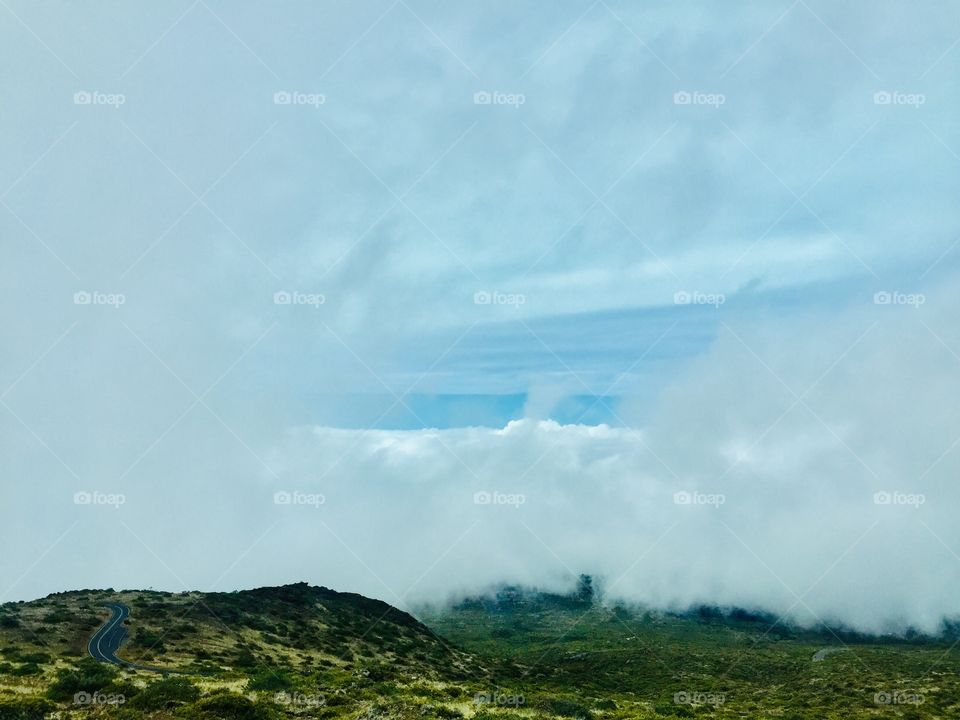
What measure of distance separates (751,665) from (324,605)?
10294 centimetres

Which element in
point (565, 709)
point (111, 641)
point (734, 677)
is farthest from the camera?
point (734, 677)

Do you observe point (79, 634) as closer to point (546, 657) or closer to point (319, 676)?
point (319, 676)

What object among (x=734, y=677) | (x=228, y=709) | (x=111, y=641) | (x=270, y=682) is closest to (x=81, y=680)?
(x=228, y=709)

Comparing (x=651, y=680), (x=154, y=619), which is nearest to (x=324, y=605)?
(x=154, y=619)

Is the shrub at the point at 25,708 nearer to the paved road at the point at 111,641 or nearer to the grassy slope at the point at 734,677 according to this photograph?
the paved road at the point at 111,641

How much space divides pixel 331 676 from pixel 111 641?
69.4ft

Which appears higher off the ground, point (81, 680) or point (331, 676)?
point (81, 680)

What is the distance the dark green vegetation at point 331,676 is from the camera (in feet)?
113

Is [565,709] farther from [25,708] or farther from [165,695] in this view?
[25,708]

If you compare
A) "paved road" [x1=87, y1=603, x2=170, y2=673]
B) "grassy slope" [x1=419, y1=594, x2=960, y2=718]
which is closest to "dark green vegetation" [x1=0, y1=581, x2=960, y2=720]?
"grassy slope" [x1=419, y1=594, x2=960, y2=718]

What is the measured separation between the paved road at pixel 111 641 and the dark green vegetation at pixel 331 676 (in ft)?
3.19

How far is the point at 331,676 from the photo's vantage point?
1858 inches

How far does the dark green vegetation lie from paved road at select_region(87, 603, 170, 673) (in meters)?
0.97

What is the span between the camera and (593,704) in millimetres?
51188
